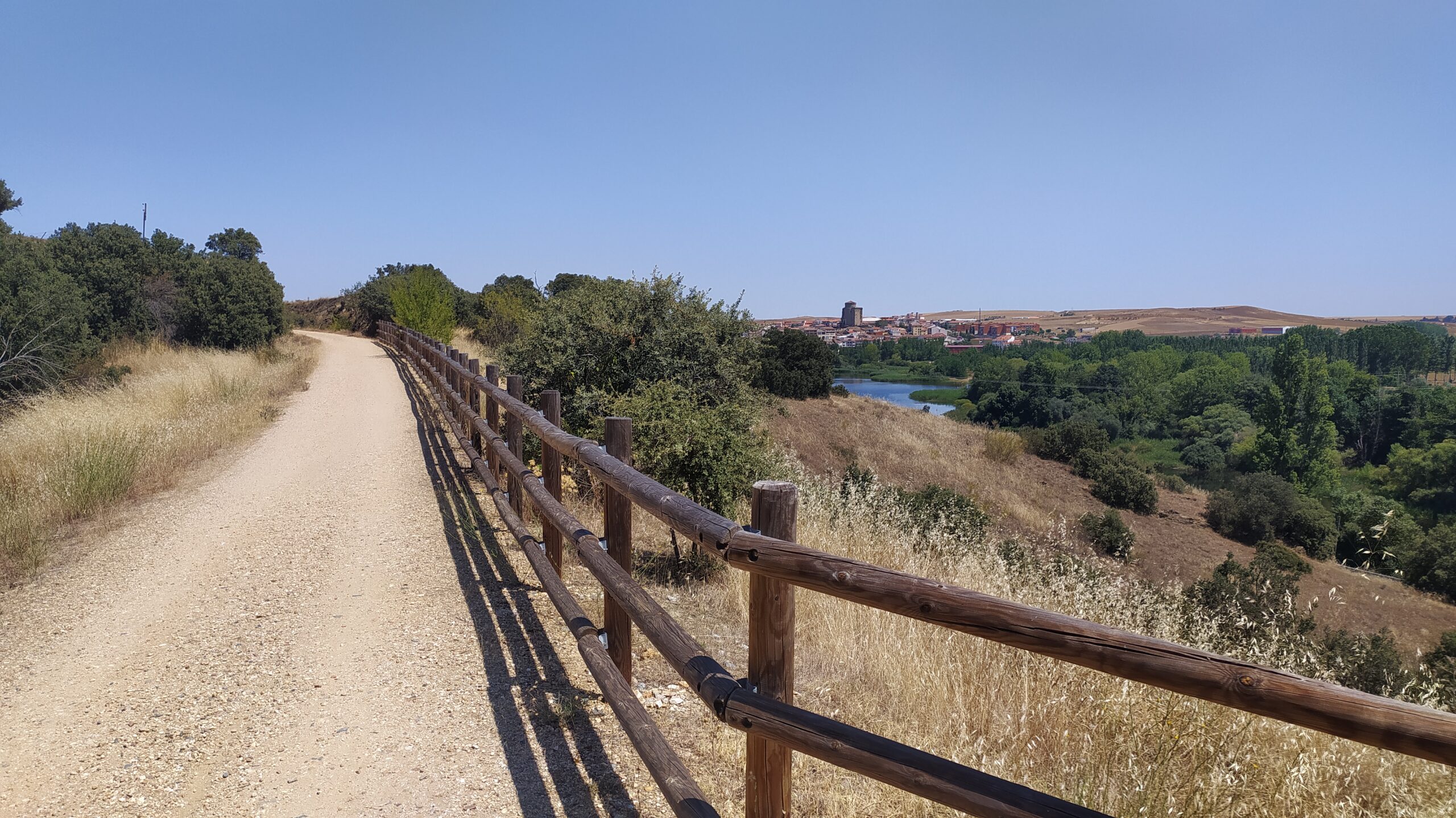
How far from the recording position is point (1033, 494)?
107ft

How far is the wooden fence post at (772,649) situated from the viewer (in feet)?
8.10

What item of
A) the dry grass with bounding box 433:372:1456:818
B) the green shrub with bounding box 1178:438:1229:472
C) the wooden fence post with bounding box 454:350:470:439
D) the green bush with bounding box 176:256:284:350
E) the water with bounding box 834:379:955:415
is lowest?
the green shrub with bounding box 1178:438:1229:472

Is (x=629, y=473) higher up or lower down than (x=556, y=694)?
higher up

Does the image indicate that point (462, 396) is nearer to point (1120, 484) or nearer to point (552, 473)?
point (552, 473)

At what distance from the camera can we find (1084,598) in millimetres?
6242

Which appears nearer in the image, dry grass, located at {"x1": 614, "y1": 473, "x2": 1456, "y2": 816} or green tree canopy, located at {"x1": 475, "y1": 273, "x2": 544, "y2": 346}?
dry grass, located at {"x1": 614, "y1": 473, "x2": 1456, "y2": 816}

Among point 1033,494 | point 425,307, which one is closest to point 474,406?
point 425,307

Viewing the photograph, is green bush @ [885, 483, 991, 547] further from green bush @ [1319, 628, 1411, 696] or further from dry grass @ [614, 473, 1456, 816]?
dry grass @ [614, 473, 1456, 816]

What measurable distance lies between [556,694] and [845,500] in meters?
8.27

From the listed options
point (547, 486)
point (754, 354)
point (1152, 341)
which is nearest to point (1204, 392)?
point (1152, 341)

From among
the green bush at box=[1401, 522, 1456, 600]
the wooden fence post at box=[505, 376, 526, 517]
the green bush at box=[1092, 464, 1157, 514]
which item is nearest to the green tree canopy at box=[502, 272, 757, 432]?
the wooden fence post at box=[505, 376, 526, 517]

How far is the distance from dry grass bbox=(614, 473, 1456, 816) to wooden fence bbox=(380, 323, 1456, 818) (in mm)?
681

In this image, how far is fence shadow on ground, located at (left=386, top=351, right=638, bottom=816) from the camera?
3.34m

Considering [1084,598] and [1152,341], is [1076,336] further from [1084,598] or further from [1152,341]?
[1084,598]
